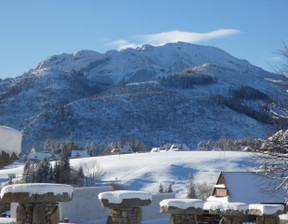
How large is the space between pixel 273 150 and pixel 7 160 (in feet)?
31.8

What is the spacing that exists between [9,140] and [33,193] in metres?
5.27

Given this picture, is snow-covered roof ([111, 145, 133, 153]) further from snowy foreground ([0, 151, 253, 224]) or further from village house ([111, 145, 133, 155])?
snowy foreground ([0, 151, 253, 224])

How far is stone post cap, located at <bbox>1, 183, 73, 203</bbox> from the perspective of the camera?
31.1 ft

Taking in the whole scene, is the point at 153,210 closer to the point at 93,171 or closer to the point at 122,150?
the point at 93,171

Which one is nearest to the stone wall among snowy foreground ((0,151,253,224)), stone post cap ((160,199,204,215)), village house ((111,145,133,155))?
stone post cap ((160,199,204,215))

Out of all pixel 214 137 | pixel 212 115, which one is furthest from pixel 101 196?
pixel 212 115

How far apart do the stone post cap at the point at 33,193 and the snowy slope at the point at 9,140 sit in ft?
17.0

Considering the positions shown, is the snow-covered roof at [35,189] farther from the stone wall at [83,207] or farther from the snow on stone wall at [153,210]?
the snow on stone wall at [153,210]

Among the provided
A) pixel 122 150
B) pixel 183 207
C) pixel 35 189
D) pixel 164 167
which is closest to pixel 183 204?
pixel 183 207

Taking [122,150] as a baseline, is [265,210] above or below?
below

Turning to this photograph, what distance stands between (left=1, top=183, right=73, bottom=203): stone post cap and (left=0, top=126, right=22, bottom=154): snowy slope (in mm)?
5196

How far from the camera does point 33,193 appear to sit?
9.47 m

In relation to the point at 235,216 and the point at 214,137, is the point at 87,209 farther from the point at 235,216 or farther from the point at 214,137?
the point at 214,137

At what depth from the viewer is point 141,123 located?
184 metres
